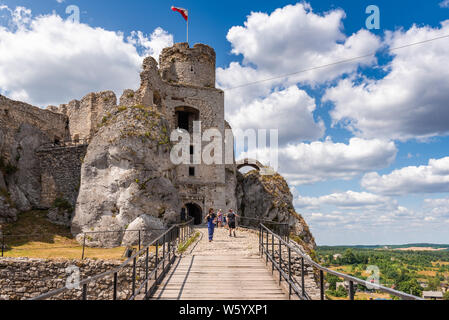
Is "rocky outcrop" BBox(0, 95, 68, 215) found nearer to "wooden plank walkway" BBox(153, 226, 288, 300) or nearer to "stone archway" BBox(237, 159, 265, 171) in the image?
"wooden plank walkway" BBox(153, 226, 288, 300)

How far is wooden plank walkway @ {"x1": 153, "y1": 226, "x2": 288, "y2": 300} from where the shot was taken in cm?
652

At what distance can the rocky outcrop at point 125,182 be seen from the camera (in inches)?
751

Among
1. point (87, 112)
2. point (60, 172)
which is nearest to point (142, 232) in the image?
point (60, 172)

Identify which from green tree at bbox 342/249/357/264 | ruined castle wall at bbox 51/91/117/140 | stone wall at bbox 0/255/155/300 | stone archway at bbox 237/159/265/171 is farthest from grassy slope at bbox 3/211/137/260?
green tree at bbox 342/249/357/264

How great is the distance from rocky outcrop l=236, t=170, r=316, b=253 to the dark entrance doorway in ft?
20.9

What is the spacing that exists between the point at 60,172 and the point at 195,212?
10.2 metres

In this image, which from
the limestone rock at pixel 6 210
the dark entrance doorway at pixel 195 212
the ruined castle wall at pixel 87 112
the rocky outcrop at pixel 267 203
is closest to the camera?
the limestone rock at pixel 6 210

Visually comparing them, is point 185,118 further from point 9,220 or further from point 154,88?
point 9,220

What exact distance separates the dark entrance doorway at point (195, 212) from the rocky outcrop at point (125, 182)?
4.96 m

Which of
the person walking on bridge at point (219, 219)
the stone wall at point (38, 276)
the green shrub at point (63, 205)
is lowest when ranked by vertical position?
the stone wall at point (38, 276)

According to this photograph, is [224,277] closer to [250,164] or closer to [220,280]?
[220,280]

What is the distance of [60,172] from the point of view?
78.3 feet

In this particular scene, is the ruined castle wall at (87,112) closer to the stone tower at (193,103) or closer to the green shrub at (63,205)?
the stone tower at (193,103)

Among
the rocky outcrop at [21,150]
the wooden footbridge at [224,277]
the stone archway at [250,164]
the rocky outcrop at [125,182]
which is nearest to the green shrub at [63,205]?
the rocky outcrop at [21,150]
